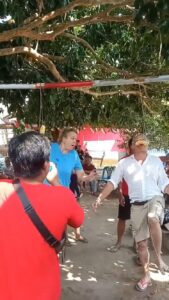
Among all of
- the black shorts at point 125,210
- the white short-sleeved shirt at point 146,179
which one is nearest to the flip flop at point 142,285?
the white short-sleeved shirt at point 146,179

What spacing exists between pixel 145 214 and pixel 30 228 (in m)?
2.74

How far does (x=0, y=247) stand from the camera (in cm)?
169

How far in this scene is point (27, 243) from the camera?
5.50 ft

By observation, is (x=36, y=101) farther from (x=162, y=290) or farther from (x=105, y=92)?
(x=162, y=290)

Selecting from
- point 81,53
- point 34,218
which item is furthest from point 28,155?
point 81,53

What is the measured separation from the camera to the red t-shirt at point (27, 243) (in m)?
1.68

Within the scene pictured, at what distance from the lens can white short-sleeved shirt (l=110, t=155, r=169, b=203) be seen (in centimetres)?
425

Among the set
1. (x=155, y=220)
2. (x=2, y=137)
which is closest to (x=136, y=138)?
(x=155, y=220)

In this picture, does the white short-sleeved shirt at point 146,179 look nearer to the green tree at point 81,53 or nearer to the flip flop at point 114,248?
the green tree at point 81,53

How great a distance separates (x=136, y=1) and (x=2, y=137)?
17.8 meters

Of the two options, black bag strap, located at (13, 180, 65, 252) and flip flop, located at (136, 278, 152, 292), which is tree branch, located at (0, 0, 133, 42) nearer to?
black bag strap, located at (13, 180, 65, 252)

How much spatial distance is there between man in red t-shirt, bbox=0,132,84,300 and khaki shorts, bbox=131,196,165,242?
2445 mm

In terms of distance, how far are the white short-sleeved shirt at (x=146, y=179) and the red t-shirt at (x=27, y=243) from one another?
2.59m

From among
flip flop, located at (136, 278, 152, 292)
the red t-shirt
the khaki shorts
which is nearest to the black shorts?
the khaki shorts
